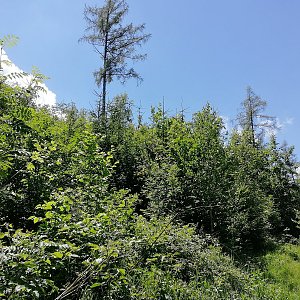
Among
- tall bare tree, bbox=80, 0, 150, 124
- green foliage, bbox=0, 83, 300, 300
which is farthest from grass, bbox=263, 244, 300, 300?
tall bare tree, bbox=80, 0, 150, 124

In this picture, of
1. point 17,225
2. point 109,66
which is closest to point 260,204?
point 17,225

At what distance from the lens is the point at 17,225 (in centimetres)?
519

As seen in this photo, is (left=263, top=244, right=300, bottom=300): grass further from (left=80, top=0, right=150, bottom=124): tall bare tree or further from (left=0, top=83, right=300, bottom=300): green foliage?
(left=80, top=0, right=150, bottom=124): tall bare tree

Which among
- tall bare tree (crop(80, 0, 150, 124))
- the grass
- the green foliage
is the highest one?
tall bare tree (crop(80, 0, 150, 124))

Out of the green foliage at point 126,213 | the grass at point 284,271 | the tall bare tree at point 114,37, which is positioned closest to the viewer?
the green foliage at point 126,213

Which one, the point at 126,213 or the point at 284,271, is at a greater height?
the point at 126,213

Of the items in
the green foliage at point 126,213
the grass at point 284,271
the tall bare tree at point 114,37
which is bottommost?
the grass at point 284,271

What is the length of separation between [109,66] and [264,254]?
1181 centimetres

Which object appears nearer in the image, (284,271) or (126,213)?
(126,213)

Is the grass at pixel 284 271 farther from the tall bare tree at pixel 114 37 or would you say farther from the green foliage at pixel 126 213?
the tall bare tree at pixel 114 37

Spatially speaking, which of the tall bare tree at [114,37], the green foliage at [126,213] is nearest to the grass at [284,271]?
the green foliage at [126,213]

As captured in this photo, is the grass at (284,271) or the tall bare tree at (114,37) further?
the tall bare tree at (114,37)

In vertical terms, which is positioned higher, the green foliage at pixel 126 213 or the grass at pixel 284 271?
the green foliage at pixel 126 213

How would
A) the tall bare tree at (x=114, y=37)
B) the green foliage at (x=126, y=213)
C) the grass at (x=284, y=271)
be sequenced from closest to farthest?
the green foliage at (x=126, y=213), the grass at (x=284, y=271), the tall bare tree at (x=114, y=37)
